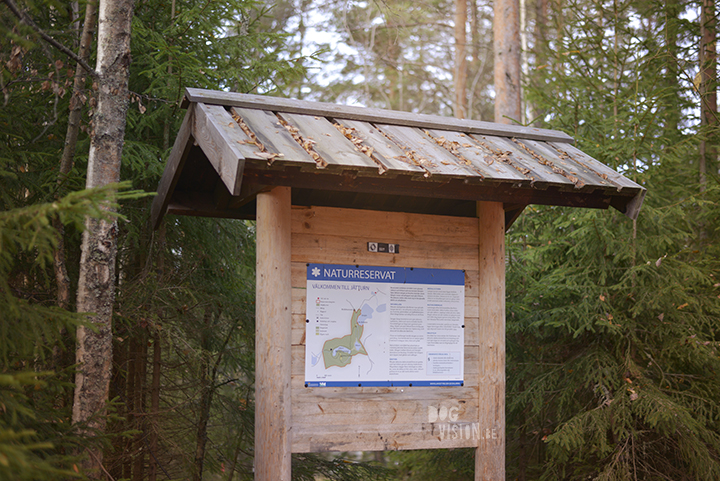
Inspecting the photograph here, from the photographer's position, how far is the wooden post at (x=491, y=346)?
162 inches

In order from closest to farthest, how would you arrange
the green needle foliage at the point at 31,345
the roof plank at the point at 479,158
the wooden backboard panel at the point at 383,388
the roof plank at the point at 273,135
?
the green needle foliage at the point at 31,345, the roof plank at the point at 273,135, the roof plank at the point at 479,158, the wooden backboard panel at the point at 383,388

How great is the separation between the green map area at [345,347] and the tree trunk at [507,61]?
580 cm

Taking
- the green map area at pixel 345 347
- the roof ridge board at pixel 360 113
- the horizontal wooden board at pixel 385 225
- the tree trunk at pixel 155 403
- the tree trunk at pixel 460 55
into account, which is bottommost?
the tree trunk at pixel 155 403

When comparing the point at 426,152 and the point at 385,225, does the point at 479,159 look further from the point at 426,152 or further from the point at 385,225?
the point at 385,225

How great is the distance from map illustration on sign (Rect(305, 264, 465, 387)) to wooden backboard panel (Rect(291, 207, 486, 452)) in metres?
0.06

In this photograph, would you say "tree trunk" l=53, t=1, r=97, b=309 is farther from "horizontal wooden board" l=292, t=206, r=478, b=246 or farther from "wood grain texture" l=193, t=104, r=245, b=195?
"horizontal wooden board" l=292, t=206, r=478, b=246

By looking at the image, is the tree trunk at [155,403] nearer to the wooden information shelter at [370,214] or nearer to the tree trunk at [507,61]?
the wooden information shelter at [370,214]

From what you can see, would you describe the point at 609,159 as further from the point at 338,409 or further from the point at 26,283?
the point at 26,283

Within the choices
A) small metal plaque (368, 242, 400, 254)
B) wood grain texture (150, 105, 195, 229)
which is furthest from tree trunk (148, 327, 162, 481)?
small metal plaque (368, 242, 400, 254)

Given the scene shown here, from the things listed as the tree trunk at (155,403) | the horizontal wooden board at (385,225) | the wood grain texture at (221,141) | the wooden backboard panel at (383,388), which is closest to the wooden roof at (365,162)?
the wood grain texture at (221,141)

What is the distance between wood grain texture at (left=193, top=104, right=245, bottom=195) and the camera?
2.93 metres

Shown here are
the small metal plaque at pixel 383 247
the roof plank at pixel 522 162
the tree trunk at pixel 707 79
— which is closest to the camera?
the roof plank at pixel 522 162

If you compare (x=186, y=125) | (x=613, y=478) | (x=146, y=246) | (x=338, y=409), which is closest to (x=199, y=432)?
(x=146, y=246)

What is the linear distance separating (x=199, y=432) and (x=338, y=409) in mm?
2556
